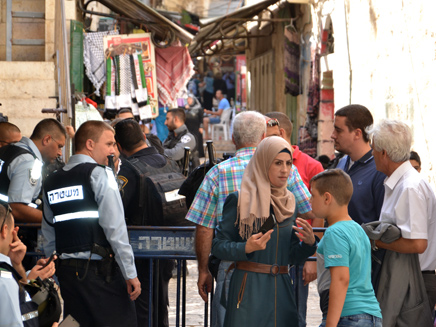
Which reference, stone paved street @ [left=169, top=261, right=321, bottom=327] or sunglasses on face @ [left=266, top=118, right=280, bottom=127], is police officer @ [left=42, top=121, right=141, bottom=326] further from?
stone paved street @ [left=169, top=261, right=321, bottom=327]

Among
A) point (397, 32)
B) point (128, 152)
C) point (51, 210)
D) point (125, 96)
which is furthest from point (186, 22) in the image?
point (51, 210)

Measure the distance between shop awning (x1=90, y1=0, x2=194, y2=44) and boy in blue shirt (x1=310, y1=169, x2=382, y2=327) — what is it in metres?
8.43

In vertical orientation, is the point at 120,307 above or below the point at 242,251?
below

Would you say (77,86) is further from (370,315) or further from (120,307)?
(370,315)

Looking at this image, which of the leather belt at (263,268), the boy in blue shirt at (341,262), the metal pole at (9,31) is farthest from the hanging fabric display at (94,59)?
the boy in blue shirt at (341,262)

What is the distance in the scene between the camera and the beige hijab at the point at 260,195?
4.06 meters

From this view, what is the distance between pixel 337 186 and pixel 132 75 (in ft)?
27.4

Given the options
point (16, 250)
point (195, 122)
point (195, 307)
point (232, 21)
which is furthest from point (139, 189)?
point (195, 122)

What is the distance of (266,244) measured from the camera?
412 cm

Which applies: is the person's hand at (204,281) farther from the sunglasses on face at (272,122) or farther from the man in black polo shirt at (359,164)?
the sunglasses on face at (272,122)

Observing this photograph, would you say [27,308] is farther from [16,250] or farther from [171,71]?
[171,71]

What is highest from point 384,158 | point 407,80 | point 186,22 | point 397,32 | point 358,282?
point 186,22

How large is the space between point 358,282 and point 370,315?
7.2 inches

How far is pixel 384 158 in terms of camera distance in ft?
14.6
